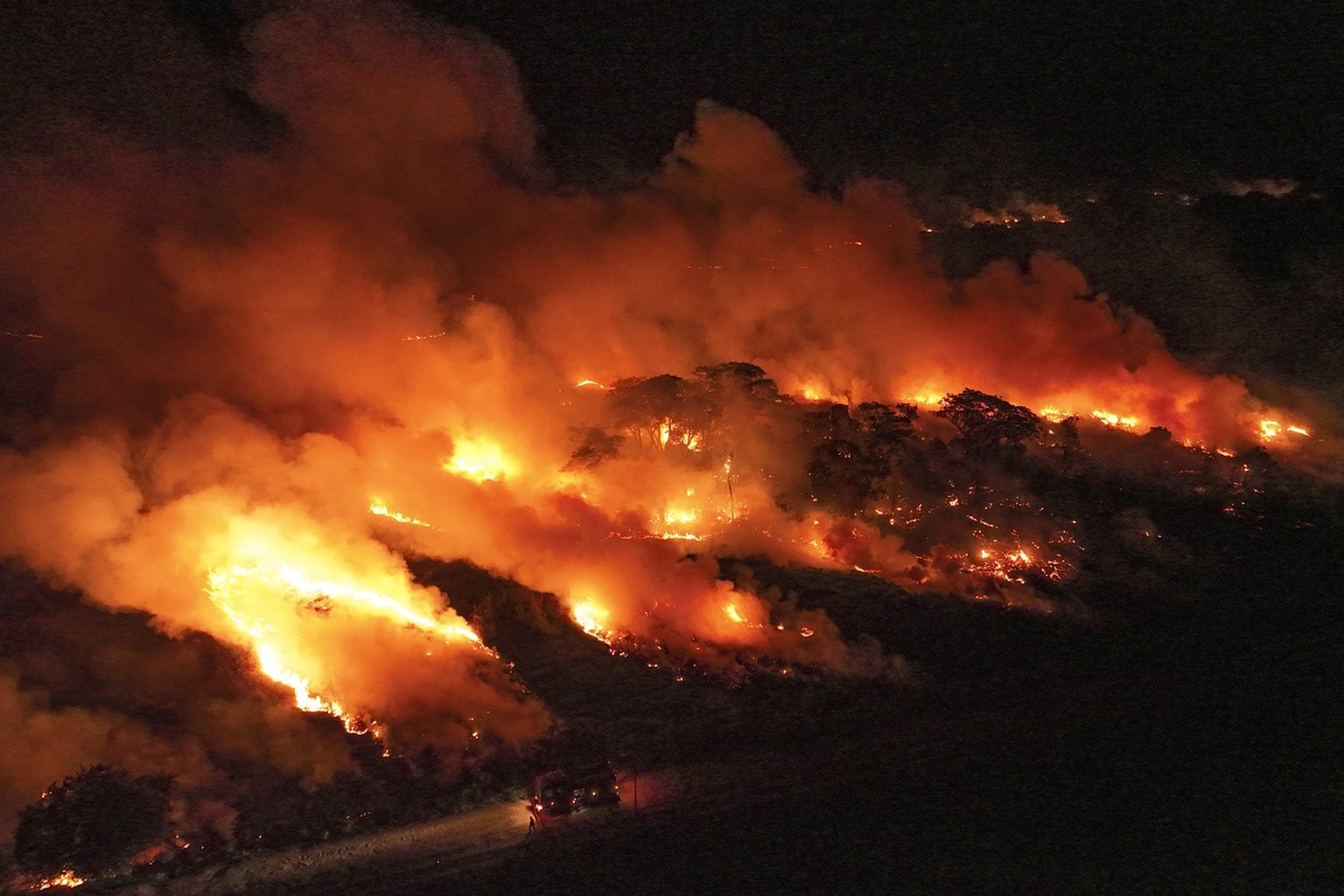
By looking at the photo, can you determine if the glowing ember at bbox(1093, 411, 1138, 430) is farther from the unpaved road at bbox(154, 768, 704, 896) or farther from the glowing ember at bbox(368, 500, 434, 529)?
the unpaved road at bbox(154, 768, 704, 896)

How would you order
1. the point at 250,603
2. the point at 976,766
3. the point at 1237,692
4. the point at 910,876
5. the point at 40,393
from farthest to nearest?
the point at 40,393, the point at 250,603, the point at 1237,692, the point at 976,766, the point at 910,876

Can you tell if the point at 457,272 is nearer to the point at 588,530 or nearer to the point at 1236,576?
the point at 588,530

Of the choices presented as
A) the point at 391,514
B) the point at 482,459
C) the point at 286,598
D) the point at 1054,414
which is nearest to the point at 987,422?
the point at 1054,414

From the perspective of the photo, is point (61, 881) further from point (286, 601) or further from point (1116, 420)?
point (1116, 420)

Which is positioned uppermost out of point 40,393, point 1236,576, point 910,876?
point 40,393

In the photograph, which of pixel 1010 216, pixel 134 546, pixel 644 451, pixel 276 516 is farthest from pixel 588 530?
pixel 1010 216

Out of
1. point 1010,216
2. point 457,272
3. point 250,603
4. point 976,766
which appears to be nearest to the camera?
point 976,766
